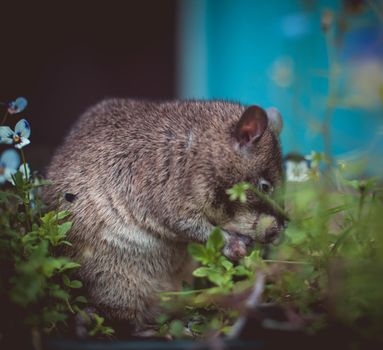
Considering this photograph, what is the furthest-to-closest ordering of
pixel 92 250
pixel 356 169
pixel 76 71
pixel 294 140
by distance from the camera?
pixel 76 71 → pixel 294 140 → pixel 92 250 → pixel 356 169

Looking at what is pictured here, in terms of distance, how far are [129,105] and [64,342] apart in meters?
1.58

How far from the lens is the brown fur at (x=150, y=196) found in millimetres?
2350

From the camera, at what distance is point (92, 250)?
7.62 feet

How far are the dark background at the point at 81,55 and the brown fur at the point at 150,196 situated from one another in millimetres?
3992

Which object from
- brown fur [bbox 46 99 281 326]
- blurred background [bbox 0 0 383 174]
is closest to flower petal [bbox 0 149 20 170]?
brown fur [bbox 46 99 281 326]

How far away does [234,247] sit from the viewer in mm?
2338

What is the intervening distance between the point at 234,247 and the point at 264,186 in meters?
0.34

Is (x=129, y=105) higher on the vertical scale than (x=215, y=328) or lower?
higher

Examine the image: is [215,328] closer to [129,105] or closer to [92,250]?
[92,250]

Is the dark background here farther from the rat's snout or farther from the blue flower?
the rat's snout

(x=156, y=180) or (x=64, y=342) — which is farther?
(x=156, y=180)

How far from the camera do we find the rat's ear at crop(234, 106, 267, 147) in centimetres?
233

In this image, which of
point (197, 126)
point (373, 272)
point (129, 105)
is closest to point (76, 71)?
point (129, 105)

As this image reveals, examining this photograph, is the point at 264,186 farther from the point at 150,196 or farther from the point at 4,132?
the point at 4,132
